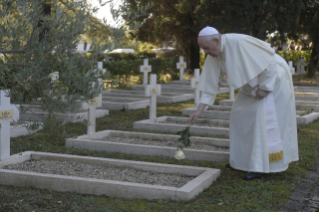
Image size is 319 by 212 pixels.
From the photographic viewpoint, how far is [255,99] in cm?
550

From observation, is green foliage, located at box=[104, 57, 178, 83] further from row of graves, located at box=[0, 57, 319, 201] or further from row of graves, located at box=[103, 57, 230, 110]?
row of graves, located at box=[0, 57, 319, 201]

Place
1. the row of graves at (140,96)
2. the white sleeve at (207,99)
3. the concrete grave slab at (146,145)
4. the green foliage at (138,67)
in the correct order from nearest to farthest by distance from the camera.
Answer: the white sleeve at (207,99) < the concrete grave slab at (146,145) < the row of graves at (140,96) < the green foliage at (138,67)

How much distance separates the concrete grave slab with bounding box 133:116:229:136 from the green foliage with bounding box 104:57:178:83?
10.1 metres

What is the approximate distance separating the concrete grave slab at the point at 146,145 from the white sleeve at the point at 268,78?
4.76 feet

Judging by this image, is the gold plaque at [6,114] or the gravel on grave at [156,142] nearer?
the gold plaque at [6,114]

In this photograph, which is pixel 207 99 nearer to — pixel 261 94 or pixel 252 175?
pixel 261 94

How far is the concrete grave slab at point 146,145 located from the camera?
21.5 ft

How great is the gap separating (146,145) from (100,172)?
153 cm

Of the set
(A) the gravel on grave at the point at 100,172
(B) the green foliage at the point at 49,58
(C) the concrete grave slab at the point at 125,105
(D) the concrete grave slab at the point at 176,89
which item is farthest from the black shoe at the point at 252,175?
(D) the concrete grave slab at the point at 176,89

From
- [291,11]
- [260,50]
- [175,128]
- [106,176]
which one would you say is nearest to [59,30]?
[106,176]

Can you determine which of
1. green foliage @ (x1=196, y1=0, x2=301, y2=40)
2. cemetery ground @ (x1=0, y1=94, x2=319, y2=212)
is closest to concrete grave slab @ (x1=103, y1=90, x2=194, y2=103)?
green foliage @ (x1=196, y1=0, x2=301, y2=40)

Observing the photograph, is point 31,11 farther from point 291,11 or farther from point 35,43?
point 291,11

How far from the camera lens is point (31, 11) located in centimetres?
352

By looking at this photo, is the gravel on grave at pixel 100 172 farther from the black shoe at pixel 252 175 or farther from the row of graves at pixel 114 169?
the black shoe at pixel 252 175
